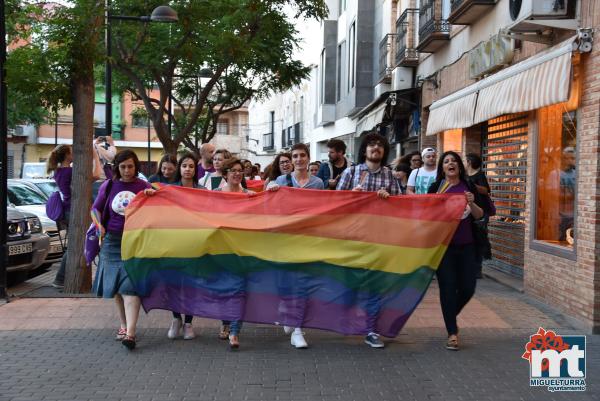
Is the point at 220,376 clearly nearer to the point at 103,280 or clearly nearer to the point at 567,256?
the point at 103,280

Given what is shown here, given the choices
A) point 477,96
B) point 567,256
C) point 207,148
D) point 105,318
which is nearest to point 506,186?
point 477,96

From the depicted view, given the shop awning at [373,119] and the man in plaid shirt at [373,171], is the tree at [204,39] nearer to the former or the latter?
the shop awning at [373,119]

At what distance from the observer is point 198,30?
1584 cm

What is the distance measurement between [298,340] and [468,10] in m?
8.17

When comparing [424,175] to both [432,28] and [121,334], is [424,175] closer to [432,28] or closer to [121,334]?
[121,334]

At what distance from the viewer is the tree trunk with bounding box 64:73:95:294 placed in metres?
9.93

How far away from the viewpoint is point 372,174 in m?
7.47

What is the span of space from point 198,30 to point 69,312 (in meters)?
8.58

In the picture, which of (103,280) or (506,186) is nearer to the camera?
(103,280)

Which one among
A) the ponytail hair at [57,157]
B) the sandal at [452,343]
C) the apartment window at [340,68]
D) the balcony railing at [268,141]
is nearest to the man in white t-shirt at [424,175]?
the sandal at [452,343]

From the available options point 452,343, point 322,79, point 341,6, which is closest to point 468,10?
point 452,343

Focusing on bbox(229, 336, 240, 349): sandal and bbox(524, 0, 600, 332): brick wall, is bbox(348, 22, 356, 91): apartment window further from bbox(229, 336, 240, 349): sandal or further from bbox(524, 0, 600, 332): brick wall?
bbox(229, 336, 240, 349): sandal

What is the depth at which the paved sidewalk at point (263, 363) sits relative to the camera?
5758mm

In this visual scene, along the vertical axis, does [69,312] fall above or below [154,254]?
below
